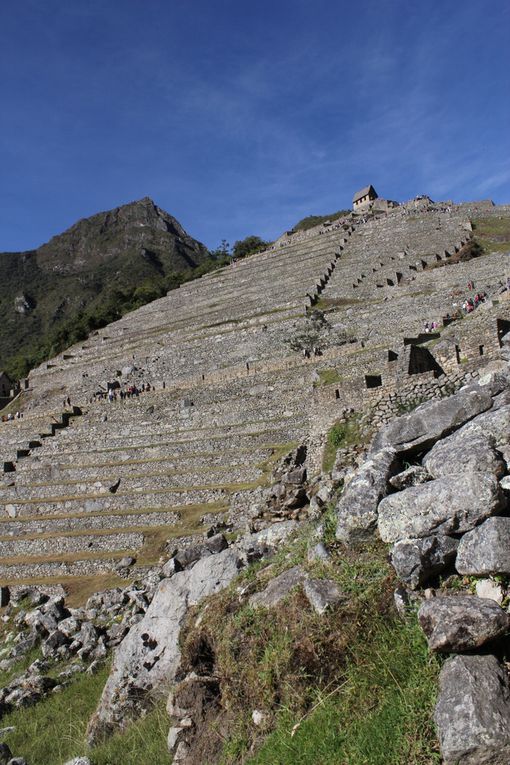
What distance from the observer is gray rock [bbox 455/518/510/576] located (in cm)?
370

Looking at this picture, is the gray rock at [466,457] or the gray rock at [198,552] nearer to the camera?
the gray rock at [466,457]

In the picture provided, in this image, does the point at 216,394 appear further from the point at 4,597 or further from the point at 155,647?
the point at 155,647

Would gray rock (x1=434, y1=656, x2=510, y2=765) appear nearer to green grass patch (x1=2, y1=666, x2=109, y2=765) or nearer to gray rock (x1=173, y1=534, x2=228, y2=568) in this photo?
green grass patch (x1=2, y1=666, x2=109, y2=765)

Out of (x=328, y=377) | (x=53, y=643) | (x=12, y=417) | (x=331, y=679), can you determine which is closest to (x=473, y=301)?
(x=328, y=377)

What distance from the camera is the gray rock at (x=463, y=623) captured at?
340 cm

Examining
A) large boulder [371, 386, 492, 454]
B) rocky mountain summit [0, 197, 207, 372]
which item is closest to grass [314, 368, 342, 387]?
large boulder [371, 386, 492, 454]

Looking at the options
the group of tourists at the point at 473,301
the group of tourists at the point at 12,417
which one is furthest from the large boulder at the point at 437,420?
the group of tourists at the point at 12,417

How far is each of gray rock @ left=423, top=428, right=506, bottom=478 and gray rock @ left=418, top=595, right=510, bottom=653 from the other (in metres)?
1.09

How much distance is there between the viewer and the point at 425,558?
4.12 metres

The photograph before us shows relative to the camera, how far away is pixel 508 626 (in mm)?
3426

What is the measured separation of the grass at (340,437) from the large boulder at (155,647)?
5.16m

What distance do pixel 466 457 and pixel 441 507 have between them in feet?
1.72

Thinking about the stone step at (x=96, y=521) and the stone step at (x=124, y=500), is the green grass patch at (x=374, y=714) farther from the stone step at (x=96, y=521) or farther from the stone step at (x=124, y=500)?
the stone step at (x=96, y=521)

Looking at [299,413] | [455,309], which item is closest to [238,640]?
[299,413]
